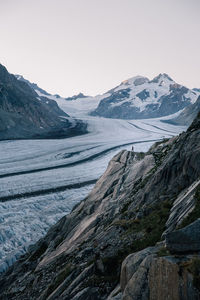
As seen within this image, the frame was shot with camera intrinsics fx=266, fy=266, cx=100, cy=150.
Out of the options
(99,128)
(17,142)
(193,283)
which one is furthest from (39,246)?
(99,128)

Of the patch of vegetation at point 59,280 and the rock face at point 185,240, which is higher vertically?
the rock face at point 185,240

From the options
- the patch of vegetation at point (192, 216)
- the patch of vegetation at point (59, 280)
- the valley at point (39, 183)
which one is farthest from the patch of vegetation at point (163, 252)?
the valley at point (39, 183)

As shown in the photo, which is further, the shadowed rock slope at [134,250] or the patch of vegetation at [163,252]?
the patch of vegetation at [163,252]

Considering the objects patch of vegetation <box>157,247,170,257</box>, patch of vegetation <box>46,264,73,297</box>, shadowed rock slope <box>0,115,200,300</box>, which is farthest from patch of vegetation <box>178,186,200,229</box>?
patch of vegetation <box>46,264,73,297</box>

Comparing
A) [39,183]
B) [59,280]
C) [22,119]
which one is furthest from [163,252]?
[22,119]

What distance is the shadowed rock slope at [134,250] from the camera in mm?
6324

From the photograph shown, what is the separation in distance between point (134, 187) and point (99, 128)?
106109mm

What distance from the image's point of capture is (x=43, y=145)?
78625 mm

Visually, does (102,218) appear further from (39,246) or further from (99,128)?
(99,128)

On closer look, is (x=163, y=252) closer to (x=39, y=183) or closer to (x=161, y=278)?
(x=161, y=278)

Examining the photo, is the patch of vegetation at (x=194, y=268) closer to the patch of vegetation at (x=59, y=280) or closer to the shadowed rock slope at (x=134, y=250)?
the shadowed rock slope at (x=134, y=250)

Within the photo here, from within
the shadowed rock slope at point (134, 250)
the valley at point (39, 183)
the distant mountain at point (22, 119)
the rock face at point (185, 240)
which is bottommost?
the valley at point (39, 183)

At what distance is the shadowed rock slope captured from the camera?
249 inches

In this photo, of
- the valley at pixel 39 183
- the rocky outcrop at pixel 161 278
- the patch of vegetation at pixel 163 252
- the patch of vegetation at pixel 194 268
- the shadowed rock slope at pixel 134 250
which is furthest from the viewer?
the valley at pixel 39 183
